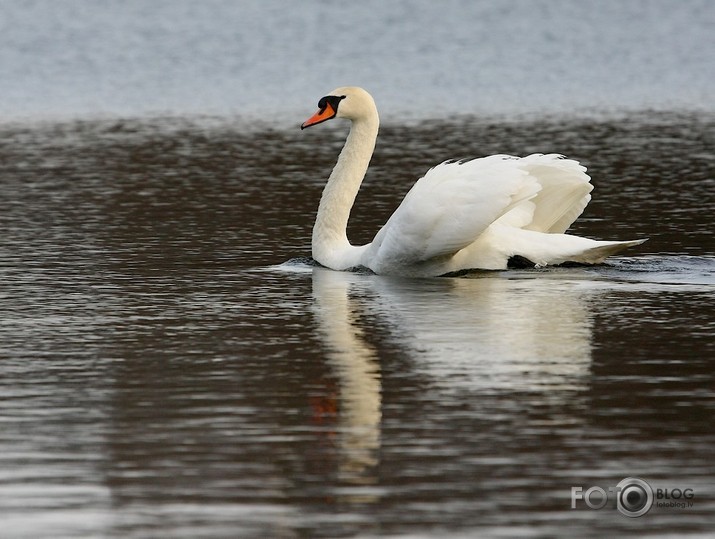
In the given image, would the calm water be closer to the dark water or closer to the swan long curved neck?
the dark water

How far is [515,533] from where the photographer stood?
570cm

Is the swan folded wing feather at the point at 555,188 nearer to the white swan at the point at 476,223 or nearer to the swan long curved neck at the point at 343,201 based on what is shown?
the white swan at the point at 476,223

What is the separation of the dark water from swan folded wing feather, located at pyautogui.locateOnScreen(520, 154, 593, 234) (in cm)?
57

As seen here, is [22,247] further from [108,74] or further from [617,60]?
[617,60]

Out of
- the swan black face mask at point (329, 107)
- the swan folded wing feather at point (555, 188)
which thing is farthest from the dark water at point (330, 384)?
the swan black face mask at point (329, 107)

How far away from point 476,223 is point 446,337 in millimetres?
2145

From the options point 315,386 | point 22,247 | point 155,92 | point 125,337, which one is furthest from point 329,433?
point 155,92

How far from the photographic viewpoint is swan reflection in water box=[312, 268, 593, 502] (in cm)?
A: 773

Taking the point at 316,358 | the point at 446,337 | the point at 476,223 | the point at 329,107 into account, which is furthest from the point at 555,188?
the point at 316,358

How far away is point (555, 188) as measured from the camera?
12.6 meters

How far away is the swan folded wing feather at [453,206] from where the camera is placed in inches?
453

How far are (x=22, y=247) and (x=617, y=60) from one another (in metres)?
35.4

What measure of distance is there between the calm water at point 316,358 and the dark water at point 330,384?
2 cm

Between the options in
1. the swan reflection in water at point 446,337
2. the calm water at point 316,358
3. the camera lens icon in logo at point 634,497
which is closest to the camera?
the camera lens icon in logo at point 634,497
